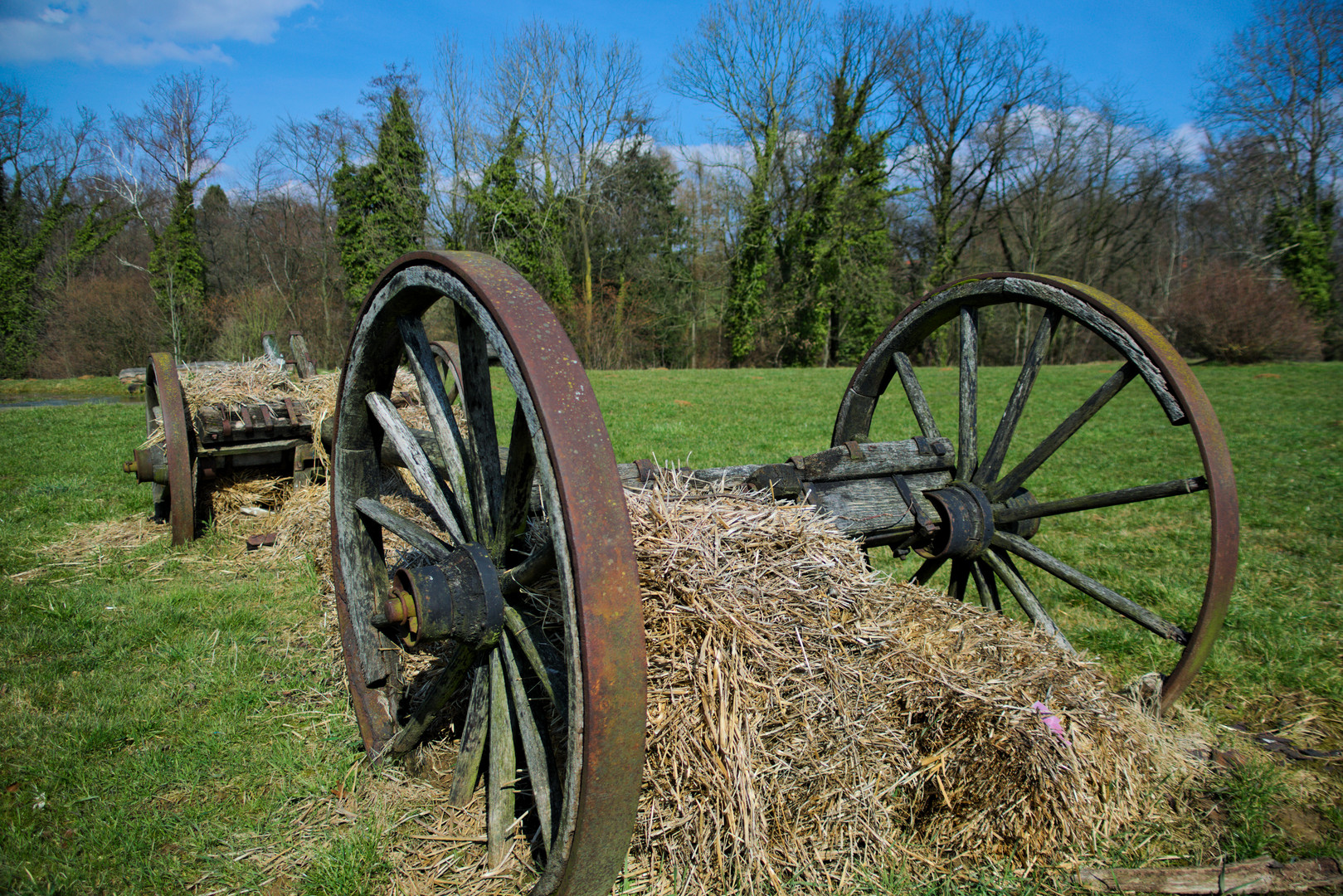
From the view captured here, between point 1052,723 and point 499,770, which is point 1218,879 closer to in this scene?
point 1052,723

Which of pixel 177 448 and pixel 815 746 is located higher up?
pixel 177 448

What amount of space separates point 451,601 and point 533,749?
45cm

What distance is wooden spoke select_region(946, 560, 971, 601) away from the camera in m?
3.24

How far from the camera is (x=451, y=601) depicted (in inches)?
74.3

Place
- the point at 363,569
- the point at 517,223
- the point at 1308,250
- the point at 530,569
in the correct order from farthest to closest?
1. the point at 517,223
2. the point at 1308,250
3. the point at 363,569
4. the point at 530,569

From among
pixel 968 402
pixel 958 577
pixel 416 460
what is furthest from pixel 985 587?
pixel 416 460

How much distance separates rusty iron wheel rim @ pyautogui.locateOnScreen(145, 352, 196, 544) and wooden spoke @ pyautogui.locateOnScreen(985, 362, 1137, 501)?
4.67m

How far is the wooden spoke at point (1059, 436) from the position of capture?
107 inches

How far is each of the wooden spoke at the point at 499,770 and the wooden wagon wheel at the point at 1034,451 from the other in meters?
1.88

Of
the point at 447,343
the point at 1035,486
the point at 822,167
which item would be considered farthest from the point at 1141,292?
the point at 447,343

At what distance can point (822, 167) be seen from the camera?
1102 inches

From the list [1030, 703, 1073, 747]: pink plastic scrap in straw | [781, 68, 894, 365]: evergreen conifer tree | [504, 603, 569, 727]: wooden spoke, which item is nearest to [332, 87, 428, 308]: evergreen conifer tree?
[781, 68, 894, 365]: evergreen conifer tree

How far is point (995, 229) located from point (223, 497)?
34.7 meters

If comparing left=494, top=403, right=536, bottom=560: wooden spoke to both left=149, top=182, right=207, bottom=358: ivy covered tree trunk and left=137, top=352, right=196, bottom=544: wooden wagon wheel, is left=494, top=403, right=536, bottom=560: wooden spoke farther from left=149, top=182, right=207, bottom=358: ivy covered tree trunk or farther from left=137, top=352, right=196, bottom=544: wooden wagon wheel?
left=149, top=182, right=207, bottom=358: ivy covered tree trunk
